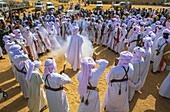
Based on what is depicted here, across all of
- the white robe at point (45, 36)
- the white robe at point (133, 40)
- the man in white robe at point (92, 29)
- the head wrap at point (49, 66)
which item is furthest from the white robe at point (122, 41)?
the head wrap at point (49, 66)

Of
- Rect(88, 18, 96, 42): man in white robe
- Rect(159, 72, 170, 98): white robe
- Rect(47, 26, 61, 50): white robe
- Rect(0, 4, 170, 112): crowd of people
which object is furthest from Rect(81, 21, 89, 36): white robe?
Rect(159, 72, 170, 98): white robe

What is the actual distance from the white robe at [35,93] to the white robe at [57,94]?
1.80 ft

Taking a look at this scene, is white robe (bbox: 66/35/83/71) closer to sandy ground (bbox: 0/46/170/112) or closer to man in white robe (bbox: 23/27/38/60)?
sandy ground (bbox: 0/46/170/112)

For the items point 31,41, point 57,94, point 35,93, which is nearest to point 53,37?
point 31,41

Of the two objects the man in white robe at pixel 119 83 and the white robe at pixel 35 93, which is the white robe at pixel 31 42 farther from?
the man in white robe at pixel 119 83

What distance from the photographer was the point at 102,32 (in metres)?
12.1

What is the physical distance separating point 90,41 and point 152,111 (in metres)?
7.42

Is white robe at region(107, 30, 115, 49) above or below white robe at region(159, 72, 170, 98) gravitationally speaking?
above

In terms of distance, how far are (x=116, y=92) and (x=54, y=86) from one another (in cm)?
158

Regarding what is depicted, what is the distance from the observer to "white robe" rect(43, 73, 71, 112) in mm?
4387

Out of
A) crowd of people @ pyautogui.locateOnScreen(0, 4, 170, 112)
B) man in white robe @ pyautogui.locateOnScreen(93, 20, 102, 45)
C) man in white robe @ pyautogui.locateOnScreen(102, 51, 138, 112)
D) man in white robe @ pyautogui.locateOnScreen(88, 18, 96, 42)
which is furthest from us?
man in white robe @ pyautogui.locateOnScreen(88, 18, 96, 42)

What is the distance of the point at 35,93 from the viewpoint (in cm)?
528

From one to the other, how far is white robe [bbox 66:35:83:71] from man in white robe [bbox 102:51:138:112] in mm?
3249

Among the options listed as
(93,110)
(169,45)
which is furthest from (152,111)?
(169,45)
